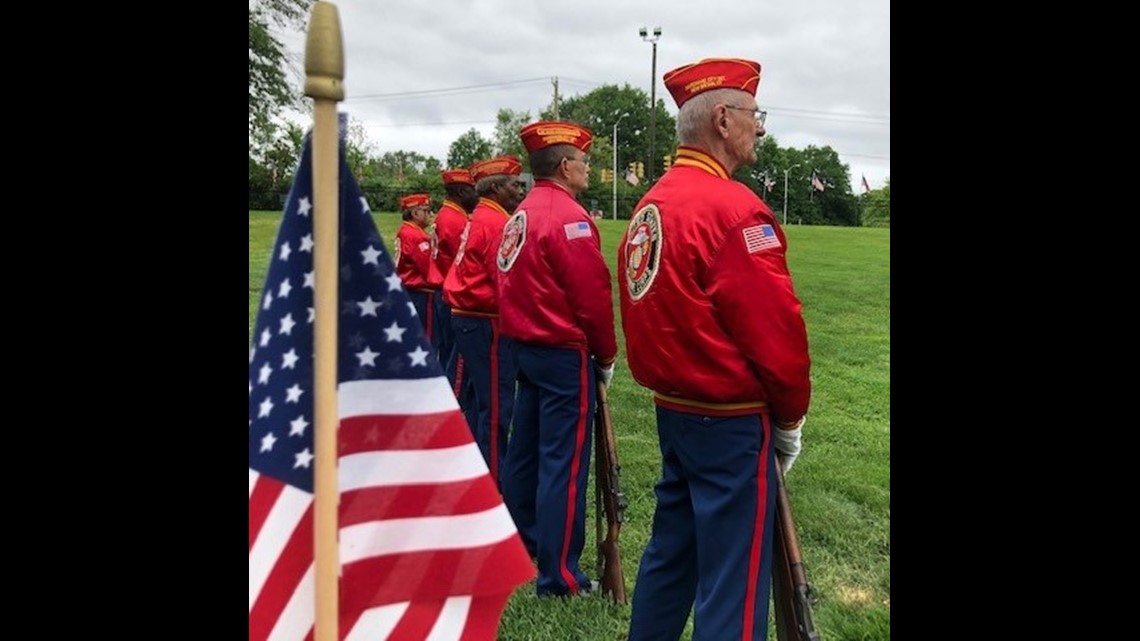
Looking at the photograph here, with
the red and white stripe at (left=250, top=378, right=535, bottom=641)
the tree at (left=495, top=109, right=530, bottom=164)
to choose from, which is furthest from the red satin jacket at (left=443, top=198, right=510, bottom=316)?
→ the tree at (left=495, top=109, right=530, bottom=164)

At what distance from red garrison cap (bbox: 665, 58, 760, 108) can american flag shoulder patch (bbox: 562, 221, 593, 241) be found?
1052 millimetres

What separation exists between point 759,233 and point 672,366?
0.50m

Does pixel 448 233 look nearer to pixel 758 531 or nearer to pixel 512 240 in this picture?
pixel 512 240

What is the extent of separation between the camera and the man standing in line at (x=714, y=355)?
2.53m

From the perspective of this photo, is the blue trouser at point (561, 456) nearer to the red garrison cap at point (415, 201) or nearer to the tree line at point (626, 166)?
the red garrison cap at point (415, 201)

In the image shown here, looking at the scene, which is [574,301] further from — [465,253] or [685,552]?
[465,253]

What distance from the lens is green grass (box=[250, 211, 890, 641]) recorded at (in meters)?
3.72

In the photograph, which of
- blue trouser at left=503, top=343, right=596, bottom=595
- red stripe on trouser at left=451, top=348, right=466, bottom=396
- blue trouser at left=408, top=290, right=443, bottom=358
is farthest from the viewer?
blue trouser at left=408, top=290, right=443, bottom=358

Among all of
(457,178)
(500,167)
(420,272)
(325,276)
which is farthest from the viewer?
(420,272)

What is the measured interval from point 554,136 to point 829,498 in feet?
9.82

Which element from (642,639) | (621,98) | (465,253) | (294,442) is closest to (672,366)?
(642,639)

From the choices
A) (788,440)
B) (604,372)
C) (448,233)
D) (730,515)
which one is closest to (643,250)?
(788,440)

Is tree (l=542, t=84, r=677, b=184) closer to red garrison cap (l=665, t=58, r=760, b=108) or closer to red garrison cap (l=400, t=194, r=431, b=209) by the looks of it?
red garrison cap (l=400, t=194, r=431, b=209)

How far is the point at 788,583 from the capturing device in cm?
270
